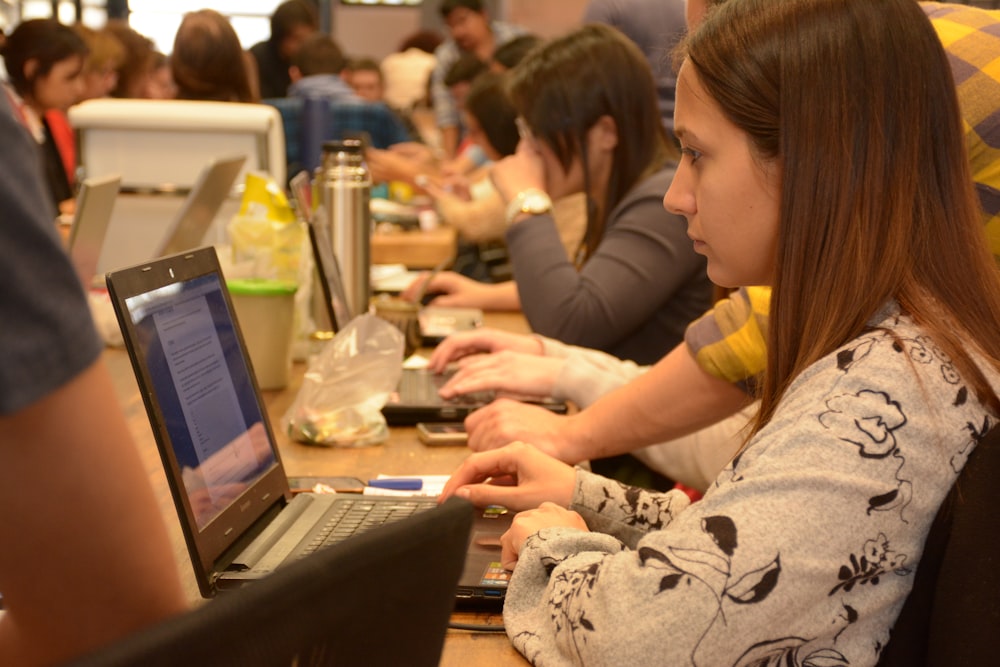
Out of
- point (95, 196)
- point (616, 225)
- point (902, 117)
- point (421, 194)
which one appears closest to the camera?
point (902, 117)

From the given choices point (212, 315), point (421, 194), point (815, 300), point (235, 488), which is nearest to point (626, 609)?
point (815, 300)

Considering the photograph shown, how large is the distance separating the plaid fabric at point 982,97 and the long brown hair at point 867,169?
0.27 meters

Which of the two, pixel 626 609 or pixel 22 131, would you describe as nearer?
pixel 22 131

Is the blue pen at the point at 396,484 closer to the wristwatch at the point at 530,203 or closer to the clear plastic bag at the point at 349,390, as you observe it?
the clear plastic bag at the point at 349,390

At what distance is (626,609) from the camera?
814 millimetres

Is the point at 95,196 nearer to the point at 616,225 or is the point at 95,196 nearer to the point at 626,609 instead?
the point at 616,225

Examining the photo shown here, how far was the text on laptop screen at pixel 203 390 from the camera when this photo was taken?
98 centimetres

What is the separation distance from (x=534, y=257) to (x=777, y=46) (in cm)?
131

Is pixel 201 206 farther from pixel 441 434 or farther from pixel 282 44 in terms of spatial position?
pixel 282 44

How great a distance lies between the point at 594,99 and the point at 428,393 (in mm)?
828

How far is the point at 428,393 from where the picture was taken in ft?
5.78

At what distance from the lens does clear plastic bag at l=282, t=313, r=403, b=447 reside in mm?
1537

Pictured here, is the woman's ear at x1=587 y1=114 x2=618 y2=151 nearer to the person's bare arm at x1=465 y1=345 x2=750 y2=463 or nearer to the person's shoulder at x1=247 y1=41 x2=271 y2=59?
the person's bare arm at x1=465 y1=345 x2=750 y2=463

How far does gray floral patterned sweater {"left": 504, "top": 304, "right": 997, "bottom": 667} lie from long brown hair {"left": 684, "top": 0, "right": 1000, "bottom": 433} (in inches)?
2.3
